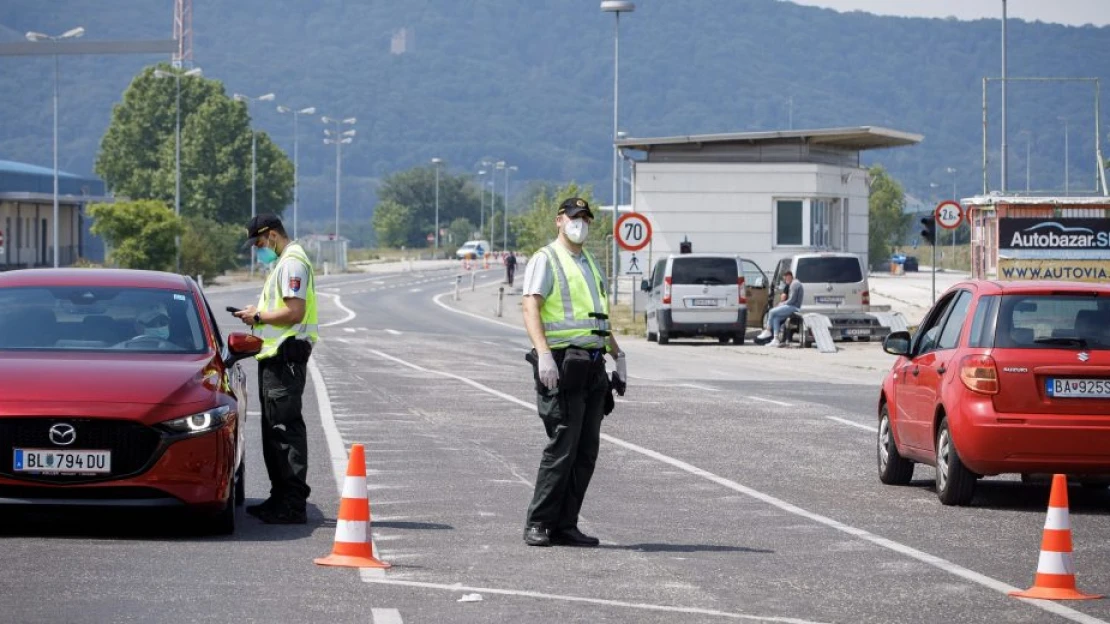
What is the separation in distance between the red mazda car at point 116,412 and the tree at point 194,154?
106m

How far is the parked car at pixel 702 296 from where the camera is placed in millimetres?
38906

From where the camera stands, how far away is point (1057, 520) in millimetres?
9172

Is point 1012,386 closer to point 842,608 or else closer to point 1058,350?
point 1058,350

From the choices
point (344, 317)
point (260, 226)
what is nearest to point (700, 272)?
point (344, 317)

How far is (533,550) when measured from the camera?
34.0ft

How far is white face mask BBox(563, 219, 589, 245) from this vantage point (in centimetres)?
1066

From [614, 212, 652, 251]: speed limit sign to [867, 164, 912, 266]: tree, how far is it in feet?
221

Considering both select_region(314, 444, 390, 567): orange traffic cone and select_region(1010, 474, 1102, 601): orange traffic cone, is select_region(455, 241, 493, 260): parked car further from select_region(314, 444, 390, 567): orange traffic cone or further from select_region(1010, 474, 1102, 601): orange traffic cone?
select_region(1010, 474, 1102, 601): orange traffic cone

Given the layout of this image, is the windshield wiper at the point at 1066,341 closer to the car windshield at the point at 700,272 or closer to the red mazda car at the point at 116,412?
the red mazda car at the point at 116,412

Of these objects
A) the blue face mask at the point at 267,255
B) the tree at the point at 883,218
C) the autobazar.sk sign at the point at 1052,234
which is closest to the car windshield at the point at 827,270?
the autobazar.sk sign at the point at 1052,234

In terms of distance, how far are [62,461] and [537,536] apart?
2551 mm

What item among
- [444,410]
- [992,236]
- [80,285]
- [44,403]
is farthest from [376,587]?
[992,236]

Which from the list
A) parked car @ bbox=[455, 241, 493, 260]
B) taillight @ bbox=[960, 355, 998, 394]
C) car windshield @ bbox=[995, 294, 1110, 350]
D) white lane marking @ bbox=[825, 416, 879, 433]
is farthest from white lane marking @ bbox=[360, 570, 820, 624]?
parked car @ bbox=[455, 241, 493, 260]

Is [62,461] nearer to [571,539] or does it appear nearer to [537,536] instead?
[537,536]
